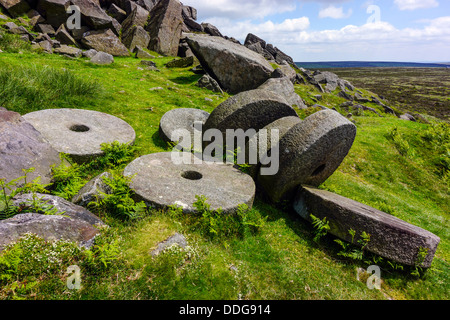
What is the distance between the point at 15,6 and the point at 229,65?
840 inches

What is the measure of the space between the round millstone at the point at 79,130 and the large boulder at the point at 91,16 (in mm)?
18838

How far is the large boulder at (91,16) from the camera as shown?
2314 cm

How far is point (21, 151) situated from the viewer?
5.52 meters

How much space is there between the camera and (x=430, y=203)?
33.6 feet

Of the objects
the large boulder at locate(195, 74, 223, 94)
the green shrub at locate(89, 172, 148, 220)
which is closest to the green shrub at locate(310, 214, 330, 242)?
the green shrub at locate(89, 172, 148, 220)

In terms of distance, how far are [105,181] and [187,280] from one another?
2822mm

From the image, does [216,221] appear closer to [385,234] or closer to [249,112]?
[385,234]

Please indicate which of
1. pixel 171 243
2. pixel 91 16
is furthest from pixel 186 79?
pixel 171 243

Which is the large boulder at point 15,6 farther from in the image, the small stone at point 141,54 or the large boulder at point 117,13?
the small stone at point 141,54

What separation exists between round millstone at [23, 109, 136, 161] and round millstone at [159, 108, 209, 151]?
1139 millimetres

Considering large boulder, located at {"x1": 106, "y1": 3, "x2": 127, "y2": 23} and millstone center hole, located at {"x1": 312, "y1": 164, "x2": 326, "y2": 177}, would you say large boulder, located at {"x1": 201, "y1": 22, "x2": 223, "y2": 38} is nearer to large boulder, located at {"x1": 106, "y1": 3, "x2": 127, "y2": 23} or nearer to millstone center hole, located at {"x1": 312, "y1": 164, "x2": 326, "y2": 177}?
large boulder, located at {"x1": 106, "y1": 3, "x2": 127, "y2": 23}

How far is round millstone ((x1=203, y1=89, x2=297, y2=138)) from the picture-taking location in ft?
24.6

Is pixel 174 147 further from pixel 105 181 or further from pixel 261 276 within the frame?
pixel 261 276
